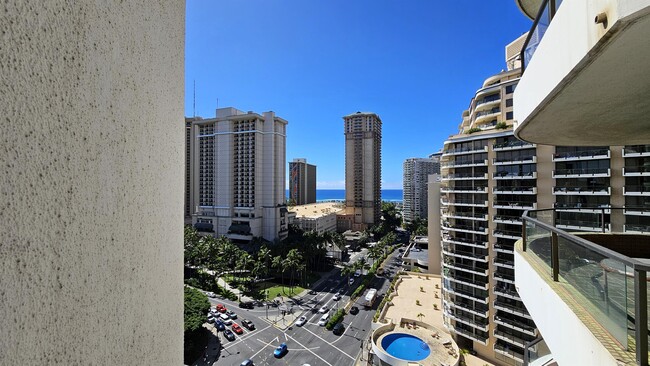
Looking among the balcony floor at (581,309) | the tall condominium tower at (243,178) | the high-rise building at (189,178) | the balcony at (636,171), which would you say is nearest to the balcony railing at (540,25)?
the balcony floor at (581,309)

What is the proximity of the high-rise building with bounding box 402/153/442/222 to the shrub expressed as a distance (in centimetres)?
5675

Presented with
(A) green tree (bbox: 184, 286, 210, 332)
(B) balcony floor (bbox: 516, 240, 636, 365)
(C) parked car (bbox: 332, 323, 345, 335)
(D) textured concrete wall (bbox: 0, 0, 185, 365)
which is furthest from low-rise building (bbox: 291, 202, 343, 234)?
(D) textured concrete wall (bbox: 0, 0, 185, 365)

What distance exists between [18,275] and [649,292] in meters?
2.77

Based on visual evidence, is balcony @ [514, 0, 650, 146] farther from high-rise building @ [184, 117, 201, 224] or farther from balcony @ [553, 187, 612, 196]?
high-rise building @ [184, 117, 201, 224]

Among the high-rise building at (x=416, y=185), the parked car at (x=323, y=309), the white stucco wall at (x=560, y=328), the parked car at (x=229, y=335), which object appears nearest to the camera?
the white stucco wall at (x=560, y=328)

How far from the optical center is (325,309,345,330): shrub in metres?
25.7

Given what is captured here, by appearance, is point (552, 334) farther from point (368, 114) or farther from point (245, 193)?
point (368, 114)

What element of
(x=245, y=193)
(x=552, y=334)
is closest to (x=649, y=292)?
(x=552, y=334)

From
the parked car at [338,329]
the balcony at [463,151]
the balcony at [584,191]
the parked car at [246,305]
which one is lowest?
the parked car at [338,329]

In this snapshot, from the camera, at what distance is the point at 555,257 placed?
2.66 meters

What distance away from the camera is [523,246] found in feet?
12.2

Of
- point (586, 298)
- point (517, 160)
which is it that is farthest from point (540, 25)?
point (517, 160)

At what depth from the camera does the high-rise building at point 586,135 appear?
157 cm

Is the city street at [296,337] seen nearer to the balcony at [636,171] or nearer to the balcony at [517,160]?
the balcony at [517,160]
